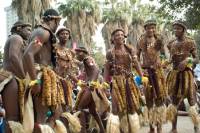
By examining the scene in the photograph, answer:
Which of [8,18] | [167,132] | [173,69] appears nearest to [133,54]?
[173,69]

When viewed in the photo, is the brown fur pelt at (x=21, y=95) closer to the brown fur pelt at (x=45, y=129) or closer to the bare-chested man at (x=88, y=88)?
the brown fur pelt at (x=45, y=129)

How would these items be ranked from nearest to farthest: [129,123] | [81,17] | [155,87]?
1. [129,123]
2. [155,87]
3. [81,17]

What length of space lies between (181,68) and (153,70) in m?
0.47

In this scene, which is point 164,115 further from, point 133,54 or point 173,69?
point 133,54

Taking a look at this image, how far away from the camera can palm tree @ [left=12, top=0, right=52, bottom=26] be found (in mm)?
24750

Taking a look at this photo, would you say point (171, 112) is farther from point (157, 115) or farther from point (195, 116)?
point (195, 116)

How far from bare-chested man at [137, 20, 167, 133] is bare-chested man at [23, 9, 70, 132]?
87.1 inches

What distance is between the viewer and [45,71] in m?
5.18

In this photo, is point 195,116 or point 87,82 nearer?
point 195,116

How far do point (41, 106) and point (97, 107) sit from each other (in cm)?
208

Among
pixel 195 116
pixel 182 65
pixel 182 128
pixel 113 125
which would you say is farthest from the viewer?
pixel 182 128

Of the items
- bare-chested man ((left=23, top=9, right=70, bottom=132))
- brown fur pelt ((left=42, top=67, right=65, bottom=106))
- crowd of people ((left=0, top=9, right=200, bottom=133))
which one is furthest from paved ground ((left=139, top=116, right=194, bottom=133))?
Answer: brown fur pelt ((left=42, top=67, right=65, bottom=106))

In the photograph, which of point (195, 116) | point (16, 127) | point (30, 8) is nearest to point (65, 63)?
point (16, 127)

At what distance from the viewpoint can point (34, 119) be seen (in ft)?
16.9
